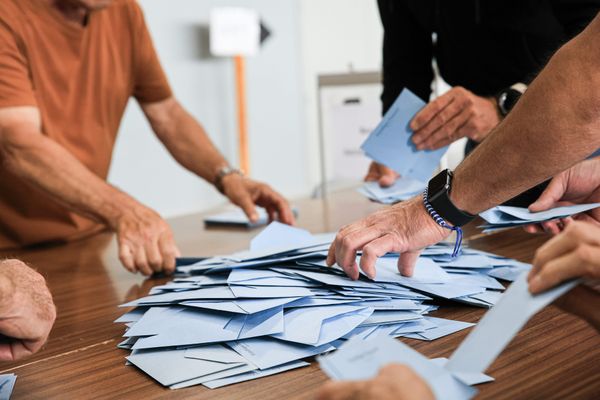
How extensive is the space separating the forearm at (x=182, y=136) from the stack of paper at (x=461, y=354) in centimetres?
171

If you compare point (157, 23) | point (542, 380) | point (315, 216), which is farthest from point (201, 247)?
point (157, 23)

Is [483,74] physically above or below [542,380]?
above

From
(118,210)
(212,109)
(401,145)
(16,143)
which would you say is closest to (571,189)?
(401,145)

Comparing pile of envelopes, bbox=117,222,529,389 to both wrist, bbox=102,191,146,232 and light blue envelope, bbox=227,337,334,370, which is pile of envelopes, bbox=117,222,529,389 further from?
wrist, bbox=102,191,146,232

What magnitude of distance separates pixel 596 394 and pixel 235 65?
4.93 metres

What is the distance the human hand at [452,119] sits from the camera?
152cm

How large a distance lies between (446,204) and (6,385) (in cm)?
61

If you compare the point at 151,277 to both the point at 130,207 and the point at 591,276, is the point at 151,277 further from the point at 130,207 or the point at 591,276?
the point at 591,276

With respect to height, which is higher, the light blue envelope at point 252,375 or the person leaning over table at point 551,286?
the person leaning over table at point 551,286

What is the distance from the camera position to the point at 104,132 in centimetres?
210

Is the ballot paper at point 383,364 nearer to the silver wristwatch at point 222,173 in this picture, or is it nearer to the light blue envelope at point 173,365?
the light blue envelope at point 173,365

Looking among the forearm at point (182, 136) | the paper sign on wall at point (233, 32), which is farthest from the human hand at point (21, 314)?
the paper sign on wall at point (233, 32)

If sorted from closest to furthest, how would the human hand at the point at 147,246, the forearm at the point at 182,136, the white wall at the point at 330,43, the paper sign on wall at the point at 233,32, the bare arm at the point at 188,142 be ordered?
the human hand at the point at 147,246 → the bare arm at the point at 188,142 → the forearm at the point at 182,136 → the paper sign on wall at the point at 233,32 → the white wall at the point at 330,43

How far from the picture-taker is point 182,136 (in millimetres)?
2354
